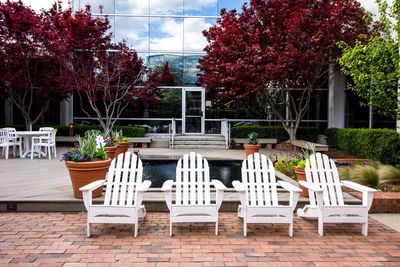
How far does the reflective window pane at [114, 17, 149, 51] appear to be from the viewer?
16734 millimetres

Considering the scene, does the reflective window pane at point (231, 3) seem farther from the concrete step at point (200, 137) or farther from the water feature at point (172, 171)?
the water feature at point (172, 171)

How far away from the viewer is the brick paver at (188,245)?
329cm

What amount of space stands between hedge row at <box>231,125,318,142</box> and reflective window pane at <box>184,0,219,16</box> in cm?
592

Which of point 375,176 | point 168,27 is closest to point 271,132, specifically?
point 168,27

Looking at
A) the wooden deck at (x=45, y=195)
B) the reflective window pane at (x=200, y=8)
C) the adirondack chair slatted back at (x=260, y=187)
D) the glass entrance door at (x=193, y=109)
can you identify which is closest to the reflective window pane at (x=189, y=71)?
the glass entrance door at (x=193, y=109)

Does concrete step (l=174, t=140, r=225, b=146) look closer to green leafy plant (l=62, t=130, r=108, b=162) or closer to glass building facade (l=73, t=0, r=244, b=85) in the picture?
glass building facade (l=73, t=0, r=244, b=85)

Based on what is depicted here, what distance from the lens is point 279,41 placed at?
39.0ft

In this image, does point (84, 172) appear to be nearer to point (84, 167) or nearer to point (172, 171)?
point (84, 167)

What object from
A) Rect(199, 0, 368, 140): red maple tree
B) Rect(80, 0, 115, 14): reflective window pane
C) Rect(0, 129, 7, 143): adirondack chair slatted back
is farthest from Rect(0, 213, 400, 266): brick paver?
Rect(80, 0, 115, 14): reflective window pane

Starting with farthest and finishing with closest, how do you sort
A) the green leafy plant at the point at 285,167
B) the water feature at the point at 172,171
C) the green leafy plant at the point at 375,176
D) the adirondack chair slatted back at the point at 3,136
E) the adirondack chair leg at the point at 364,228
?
the adirondack chair slatted back at the point at 3,136
the green leafy plant at the point at 285,167
the water feature at the point at 172,171
the green leafy plant at the point at 375,176
the adirondack chair leg at the point at 364,228

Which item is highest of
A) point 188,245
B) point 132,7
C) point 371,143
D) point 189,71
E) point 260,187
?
point 132,7

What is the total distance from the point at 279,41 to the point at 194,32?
613 centimetres

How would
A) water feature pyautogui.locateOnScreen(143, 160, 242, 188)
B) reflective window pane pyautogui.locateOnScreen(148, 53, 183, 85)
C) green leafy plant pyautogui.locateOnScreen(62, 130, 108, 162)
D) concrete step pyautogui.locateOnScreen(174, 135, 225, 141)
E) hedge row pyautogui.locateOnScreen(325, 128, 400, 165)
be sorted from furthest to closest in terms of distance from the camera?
reflective window pane pyautogui.locateOnScreen(148, 53, 183, 85)
concrete step pyautogui.locateOnScreen(174, 135, 225, 141)
hedge row pyautogui.locateOnScreen(325, 128, 400, 165)
water feature pyautogui.locateOnScreen(143, 160, 242, 188)
green leafy plant pyautogui.locateOnScreen(62, 130, 108, 162)

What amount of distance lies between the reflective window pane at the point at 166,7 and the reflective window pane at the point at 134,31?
654 millimetres
